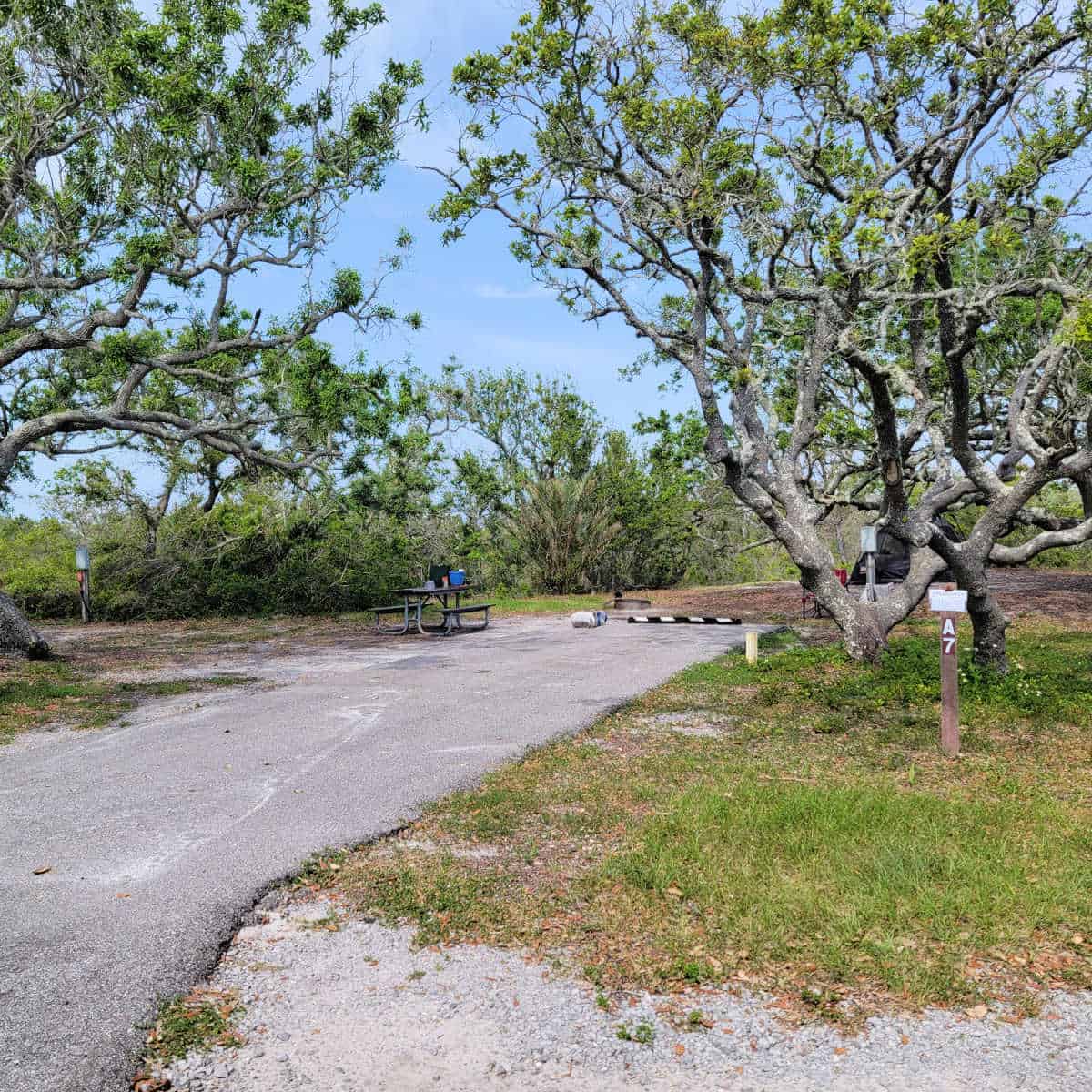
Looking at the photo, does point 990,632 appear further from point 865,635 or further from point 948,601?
point 948,601

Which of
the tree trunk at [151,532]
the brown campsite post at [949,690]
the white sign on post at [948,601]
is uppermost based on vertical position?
the tree trunk at [151,532]

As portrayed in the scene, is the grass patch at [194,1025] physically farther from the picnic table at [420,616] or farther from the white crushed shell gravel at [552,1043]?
the picnic table at [420,616]

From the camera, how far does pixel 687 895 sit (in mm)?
3992

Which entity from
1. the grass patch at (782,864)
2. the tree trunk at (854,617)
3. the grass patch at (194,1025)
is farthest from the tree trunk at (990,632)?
the grass patch at (194,1025)

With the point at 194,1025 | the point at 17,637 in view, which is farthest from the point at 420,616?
the point at 194,1025

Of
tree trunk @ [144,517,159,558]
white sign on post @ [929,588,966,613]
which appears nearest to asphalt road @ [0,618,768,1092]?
white sign on post @ [929,588,966,613]

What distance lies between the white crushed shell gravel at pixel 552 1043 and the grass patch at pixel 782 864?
0.55 feet

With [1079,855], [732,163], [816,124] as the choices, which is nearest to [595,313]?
[732,163]

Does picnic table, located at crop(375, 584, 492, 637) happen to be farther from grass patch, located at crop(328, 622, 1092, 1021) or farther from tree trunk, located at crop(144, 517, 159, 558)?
grass patch, located at crop(328, 622, 1092, 1021)

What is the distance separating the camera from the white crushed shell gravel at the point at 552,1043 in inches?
107

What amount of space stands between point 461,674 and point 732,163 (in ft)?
22.3

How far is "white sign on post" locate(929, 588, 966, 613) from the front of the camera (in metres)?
6.47

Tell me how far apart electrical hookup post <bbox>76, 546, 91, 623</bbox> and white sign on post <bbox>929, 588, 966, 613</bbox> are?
1691 cm

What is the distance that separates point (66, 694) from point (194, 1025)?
26.9 ft
